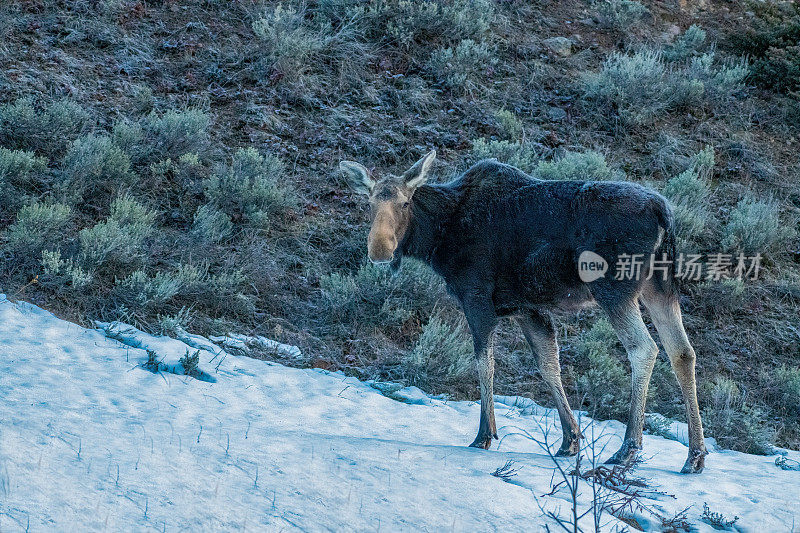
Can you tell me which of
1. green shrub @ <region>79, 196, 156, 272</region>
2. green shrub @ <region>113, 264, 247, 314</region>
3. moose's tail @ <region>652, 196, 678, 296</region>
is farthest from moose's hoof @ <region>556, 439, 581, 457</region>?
green shrub @ <region>79, 196, 156, 272</region>

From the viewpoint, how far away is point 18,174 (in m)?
10.3

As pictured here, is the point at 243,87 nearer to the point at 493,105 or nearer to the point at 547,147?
the point at 493,105

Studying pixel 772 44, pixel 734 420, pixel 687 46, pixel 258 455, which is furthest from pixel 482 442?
pixel 772 44

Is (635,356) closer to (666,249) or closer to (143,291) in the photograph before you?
(666,249)

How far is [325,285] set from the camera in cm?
978

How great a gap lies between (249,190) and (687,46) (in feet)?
30.9

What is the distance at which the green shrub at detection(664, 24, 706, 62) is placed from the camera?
49.6 ft

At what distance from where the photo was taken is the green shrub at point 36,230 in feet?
29.6

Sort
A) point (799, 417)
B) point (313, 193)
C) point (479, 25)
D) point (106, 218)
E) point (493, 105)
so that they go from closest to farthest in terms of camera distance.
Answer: point (799, 417) → point (106, 218) → point (313, 193) → point (493, 105) → point (479, 25)

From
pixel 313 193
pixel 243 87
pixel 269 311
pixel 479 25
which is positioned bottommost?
pixel 269 311

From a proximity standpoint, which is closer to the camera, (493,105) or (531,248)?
(531,248)

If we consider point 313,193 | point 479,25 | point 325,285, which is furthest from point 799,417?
point 479,25

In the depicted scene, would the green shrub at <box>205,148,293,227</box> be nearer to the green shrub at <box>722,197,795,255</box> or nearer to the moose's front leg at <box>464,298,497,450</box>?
the moose's front leg at <box>464,298,497,450</box>

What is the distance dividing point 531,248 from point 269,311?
13.7ft
